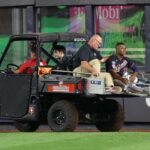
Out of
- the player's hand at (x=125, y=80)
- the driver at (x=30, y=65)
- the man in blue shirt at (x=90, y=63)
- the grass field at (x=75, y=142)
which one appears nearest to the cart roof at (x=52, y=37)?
the driver at (x=30, y=65)

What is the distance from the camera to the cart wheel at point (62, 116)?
15391 millimetres

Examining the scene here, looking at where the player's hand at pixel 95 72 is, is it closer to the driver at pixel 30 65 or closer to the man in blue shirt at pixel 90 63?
the man in blue shirt at pixel 90 63

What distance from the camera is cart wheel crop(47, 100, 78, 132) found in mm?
15391

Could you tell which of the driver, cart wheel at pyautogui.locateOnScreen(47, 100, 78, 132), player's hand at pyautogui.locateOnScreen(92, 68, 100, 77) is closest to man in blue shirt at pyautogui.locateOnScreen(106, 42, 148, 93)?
player's hand at pyautogui.locateOnScreen(92, 68, 100, 77)

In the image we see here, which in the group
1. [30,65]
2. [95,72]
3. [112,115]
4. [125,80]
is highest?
[30,65]

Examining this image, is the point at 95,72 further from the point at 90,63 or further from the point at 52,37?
the point at 52,37

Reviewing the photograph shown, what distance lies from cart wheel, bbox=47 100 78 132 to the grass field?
2.71 ft

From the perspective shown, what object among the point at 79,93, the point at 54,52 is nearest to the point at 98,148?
the point at 79,93

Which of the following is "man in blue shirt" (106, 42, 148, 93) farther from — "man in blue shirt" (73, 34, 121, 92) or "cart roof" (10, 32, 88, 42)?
"cart roof" (10, 32, 88, 42)

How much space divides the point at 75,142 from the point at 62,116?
2.84 m

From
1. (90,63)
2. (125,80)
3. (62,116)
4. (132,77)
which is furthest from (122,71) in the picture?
(62,116)

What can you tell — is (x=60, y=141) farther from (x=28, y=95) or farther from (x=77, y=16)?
(x=77, y=16)

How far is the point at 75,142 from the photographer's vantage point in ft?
42.0

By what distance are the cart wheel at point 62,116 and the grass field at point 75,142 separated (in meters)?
0.83
